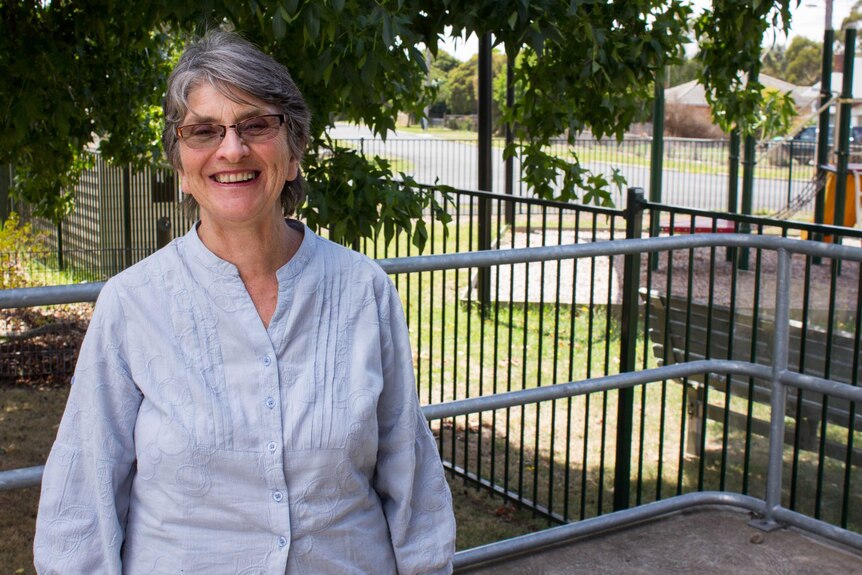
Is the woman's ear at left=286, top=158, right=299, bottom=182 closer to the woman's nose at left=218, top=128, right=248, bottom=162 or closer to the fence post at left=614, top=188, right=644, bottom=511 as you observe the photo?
the woman's nose at left=218, top=128, right=248, bottom=162

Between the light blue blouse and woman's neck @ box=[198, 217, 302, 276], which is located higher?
woman's neck @ box=[198, 217, 302, 276]

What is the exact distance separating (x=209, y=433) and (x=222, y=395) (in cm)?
7

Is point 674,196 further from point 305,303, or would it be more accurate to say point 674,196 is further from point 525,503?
point 305,303

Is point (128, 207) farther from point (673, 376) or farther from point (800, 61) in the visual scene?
point (800, 61)

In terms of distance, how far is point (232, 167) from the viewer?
2002 millimetres

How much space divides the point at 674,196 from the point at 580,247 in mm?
20771

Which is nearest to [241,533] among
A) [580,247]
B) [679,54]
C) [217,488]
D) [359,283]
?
[217,488]

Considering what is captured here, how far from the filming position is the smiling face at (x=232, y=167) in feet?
6.48

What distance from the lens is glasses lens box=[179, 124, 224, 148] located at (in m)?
1.98

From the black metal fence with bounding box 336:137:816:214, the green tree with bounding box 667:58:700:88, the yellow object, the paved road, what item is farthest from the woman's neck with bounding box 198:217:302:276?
the paved road

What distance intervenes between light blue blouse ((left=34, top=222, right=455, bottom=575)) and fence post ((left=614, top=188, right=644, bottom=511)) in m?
2.92

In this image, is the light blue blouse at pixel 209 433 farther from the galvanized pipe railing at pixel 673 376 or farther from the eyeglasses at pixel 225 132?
the galvanized pipe railing at pixel 673 376

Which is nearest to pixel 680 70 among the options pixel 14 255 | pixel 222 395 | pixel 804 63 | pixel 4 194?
pixel 4 194

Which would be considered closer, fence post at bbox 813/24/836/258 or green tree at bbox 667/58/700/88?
green tree at bbox 667/58/700/88
